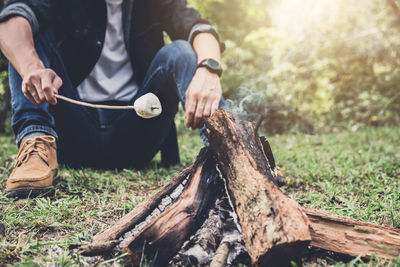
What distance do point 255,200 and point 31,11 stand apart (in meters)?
1.69

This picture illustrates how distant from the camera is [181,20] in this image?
2.17 meters

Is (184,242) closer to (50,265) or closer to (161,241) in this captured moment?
(161,241)

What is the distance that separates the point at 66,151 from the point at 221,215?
54.8 inches

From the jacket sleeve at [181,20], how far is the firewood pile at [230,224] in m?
1.00

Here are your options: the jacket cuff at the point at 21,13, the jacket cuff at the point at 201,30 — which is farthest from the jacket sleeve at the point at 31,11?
the jacket cuff at the point at 201,30

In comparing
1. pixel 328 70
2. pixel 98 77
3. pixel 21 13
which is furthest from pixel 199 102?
pixel 328 70

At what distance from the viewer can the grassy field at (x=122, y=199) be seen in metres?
1.07

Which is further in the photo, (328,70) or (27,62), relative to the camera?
(328,70)

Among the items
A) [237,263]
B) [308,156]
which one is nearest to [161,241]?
[237,263]

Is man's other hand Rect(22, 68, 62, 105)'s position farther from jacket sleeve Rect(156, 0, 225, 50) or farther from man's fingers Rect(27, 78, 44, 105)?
jacket sleeve Rect(156, 0, 225, 50)

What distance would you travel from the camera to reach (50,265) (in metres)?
0.97

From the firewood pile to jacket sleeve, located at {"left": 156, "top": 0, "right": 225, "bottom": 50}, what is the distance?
→ 1000mm

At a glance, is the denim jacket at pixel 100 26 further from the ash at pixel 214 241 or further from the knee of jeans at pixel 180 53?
the ash at pixel 214 241

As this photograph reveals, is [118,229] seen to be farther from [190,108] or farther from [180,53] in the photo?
[180,53]
